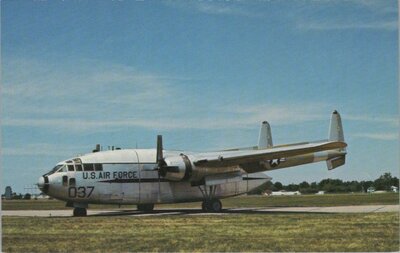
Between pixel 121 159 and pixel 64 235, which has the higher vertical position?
pixel 121 159

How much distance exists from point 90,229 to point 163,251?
4.95 metres

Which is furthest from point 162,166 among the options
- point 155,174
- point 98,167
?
point 98,167

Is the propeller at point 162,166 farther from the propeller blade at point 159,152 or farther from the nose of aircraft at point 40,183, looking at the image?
the nose of aircraft at point 40,183

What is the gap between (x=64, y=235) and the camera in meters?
16.6

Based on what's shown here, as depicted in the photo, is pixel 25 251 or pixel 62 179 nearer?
pixel 25 251

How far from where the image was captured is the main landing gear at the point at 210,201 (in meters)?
30.1

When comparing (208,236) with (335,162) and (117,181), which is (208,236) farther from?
(335,162)

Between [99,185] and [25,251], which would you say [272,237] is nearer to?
[25,251]

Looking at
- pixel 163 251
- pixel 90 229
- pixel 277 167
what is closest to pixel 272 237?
pixel 163 251

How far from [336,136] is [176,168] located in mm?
10673

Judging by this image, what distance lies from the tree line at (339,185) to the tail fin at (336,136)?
168 cm

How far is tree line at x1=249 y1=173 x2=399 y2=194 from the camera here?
24325mm

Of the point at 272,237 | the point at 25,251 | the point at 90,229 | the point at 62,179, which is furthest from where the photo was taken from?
the point at 62,179

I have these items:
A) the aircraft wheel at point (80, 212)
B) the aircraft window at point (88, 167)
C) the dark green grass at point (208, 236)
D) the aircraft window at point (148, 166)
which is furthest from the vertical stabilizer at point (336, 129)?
the aircraft wheel at point (80, 212)
